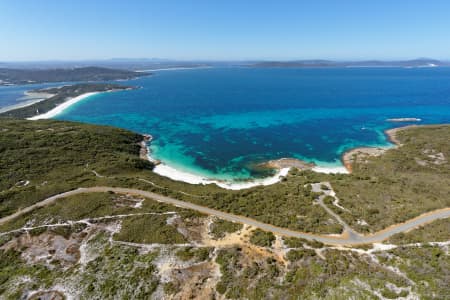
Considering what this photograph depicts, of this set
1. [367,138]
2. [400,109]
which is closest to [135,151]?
[367,138]

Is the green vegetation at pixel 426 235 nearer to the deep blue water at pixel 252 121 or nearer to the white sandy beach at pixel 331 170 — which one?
the white sandy beach at pixel 331 170

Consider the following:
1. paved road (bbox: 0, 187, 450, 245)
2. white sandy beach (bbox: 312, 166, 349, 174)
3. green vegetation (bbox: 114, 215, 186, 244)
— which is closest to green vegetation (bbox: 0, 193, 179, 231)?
paved road (bbox: 0, 187, 450, 245)

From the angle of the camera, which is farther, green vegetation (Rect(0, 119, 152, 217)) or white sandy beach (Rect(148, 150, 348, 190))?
white sandy beach (Rect(148, 150, 348, 190))

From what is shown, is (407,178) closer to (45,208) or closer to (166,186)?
(166,186)

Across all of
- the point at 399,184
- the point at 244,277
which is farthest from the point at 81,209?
the point at 399,184

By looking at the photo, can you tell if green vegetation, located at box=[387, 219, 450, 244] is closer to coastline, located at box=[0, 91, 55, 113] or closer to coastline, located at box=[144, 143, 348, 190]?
coastline, located at box=[144, 143, 348, 190]

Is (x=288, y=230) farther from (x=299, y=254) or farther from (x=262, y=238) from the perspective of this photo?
(x=299, y=254)

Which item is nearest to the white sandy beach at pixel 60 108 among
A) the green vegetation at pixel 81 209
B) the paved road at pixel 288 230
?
the paved road at pixel 288 230
